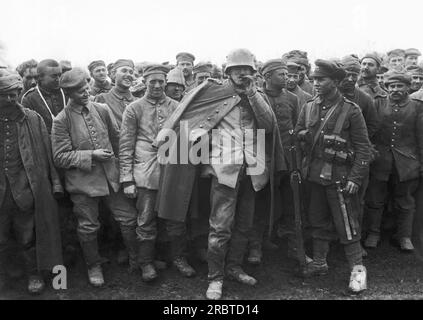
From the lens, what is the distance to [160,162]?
5461 mm

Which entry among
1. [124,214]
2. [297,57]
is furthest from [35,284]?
[297,57]

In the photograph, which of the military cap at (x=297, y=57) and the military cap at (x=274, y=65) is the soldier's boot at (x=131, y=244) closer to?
the military cap at (x=274, y=65)

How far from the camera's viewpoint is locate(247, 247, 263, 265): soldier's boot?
19.6ft

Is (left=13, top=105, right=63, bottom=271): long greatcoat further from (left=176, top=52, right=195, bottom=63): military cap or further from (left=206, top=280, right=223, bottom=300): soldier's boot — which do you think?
(left=176, top=52, right=195, bottom=63): military cap

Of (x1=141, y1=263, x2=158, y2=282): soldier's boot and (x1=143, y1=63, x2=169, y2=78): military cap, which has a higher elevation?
(x1=143, y1=63, x2=169, y2=78): military cap

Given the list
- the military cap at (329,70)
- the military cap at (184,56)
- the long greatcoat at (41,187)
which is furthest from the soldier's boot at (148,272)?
the military cap at (184,56)

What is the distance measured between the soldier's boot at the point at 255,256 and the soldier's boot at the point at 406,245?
205 cm

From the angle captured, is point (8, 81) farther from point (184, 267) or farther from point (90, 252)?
point (184, 267)

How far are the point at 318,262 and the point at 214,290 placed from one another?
1450 millimetres

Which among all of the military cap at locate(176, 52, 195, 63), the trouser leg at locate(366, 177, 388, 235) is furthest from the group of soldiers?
the military cap at locate(176, 52, 195, 63)

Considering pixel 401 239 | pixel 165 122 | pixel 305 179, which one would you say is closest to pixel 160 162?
pixel 165 122

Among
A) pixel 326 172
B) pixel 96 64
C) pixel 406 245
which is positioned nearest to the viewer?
pixel 326 172

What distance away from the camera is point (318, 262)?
5.81 m
